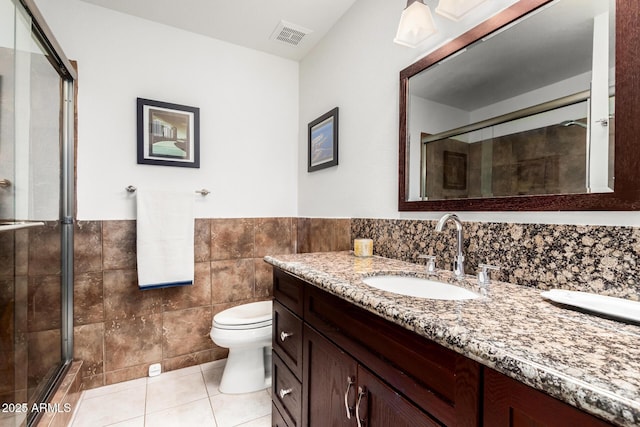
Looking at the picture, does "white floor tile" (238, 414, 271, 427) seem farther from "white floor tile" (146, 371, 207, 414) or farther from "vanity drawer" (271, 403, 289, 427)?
"white floor tile" (146, 371, 207, 414)

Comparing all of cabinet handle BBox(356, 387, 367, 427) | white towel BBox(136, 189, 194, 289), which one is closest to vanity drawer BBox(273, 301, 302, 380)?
cabinet handle BBox(356, 387, 367, 427)

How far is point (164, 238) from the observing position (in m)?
1.91

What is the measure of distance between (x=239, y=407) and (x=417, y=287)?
1288mm

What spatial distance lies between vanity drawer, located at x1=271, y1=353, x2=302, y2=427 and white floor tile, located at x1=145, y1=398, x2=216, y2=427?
1.45 ft

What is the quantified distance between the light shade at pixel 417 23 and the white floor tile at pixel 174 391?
2171 mm

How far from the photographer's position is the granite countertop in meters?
0.37

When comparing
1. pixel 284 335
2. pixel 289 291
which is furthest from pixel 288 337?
pixel 289 291

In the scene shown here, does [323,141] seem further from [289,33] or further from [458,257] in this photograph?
[458,257]

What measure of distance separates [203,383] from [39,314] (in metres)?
0.97

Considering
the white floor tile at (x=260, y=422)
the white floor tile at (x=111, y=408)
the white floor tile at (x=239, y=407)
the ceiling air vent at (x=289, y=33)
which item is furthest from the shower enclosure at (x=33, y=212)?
the ceiling air vent at (x=289, y=33)

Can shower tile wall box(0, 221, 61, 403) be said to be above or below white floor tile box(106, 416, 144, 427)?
above

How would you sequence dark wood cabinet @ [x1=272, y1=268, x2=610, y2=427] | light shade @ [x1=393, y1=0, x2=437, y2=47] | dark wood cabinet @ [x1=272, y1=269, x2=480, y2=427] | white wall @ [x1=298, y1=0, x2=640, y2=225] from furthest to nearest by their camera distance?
white wall @ [x1=298, y1=0, x2=640, y2=225], light shade @ [x1=393, y1=0, x2=437, y2=47], dark wood cabinet @ [x1=272, y1=269, x2=480, y2=427], dark wood cabinet @ [x1=272, y1=268, x2=610, y2=427]

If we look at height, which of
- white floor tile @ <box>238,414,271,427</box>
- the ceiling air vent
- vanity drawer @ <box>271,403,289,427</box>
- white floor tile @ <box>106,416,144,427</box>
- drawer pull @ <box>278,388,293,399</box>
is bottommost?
white floor tile @ <box>238,414,271,427</box>

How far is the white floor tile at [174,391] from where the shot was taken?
5.55 feet
